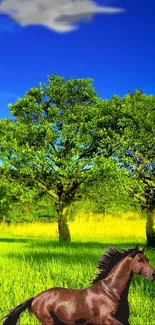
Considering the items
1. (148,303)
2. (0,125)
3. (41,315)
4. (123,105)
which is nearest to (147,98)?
(123,105)

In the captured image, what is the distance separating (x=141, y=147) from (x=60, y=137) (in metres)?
7.01

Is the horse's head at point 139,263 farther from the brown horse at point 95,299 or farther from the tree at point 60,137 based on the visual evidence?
the tree at point 60,137

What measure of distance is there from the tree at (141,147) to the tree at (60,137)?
1.58 meters

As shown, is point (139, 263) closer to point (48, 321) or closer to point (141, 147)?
point (48, 321)

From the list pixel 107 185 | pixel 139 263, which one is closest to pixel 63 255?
pixel 107 185

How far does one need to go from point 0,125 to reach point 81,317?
37.5 m

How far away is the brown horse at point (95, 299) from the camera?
10.00ft

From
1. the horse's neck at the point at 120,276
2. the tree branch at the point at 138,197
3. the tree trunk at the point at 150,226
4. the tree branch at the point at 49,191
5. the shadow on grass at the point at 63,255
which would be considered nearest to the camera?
the horse's neck at the point at 120,276

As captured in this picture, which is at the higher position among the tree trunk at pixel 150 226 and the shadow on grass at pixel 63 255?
the tree trunk at pixel 150 226

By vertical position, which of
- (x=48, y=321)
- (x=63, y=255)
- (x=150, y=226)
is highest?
(x=150, y=226)

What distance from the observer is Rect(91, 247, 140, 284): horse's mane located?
330cm

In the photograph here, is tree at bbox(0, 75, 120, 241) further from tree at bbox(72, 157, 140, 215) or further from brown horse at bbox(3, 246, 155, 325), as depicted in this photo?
brown horse at bbox(3, 246, 155, 325)

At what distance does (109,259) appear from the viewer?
3.38m

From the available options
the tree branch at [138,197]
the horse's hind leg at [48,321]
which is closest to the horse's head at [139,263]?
the horse's hind leg at [48,321]
